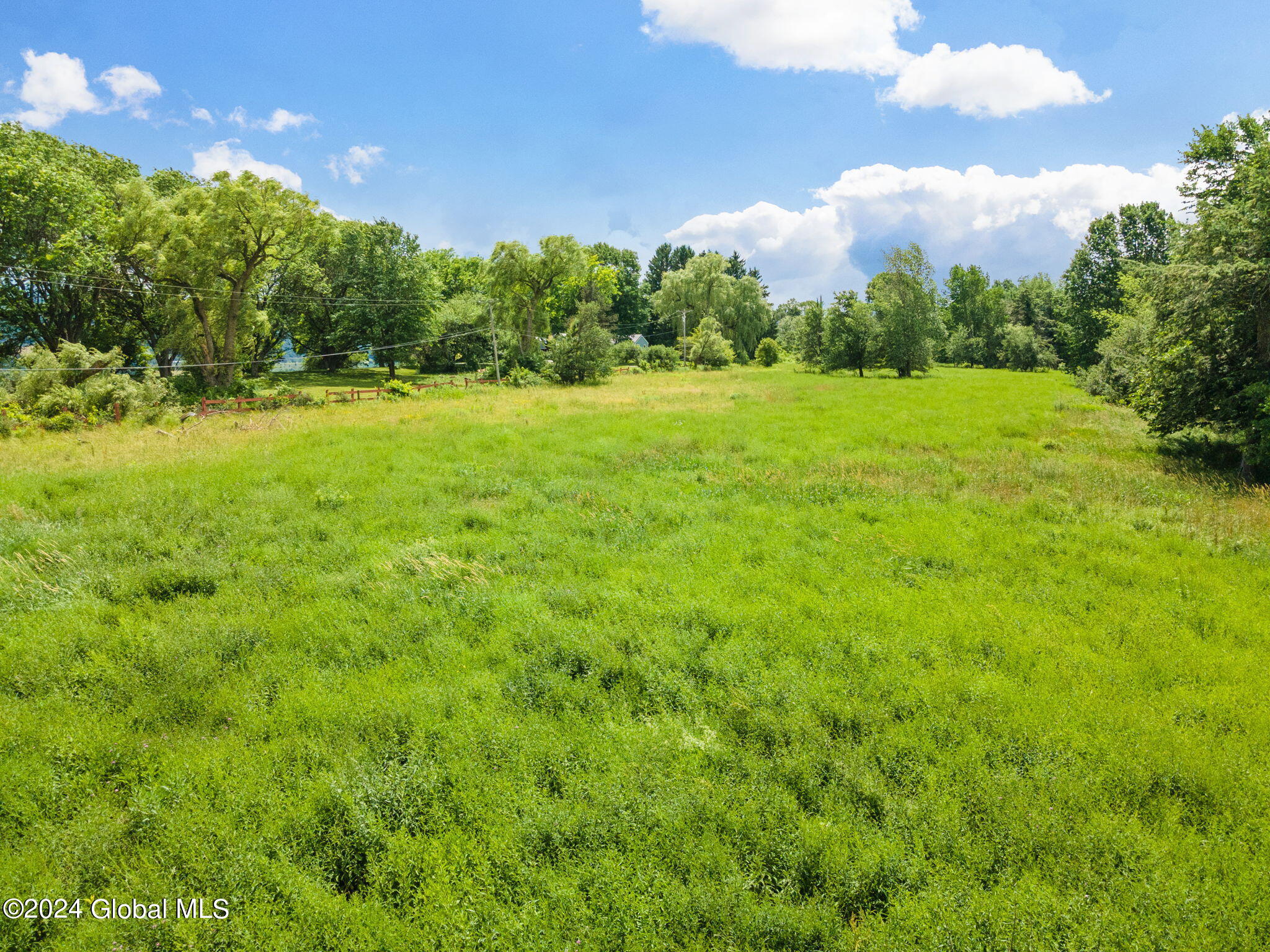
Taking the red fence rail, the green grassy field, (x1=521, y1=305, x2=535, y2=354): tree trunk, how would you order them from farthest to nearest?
(x1=521, y1=305, x2=535, y2=354): tree trunk → the red fence rail → the green grassy field

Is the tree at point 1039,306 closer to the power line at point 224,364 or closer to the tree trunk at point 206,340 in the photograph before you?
the power line at point 224,364

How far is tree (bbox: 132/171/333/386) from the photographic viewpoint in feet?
112

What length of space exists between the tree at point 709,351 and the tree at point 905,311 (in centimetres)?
1636

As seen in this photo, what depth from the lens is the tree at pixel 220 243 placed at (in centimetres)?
3416

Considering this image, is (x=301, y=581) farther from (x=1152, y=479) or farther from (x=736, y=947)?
(x=1152, y=479)

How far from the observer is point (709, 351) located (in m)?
62.9

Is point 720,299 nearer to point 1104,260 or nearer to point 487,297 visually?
point 487,297

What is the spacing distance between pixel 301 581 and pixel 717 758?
7309mm

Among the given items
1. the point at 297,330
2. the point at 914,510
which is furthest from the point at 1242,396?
the point at 297,330

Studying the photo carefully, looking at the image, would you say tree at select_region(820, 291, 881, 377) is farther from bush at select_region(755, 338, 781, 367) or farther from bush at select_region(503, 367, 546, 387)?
bush at select_region(503, 367, 546, 387)

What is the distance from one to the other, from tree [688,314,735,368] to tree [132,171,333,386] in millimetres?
39466

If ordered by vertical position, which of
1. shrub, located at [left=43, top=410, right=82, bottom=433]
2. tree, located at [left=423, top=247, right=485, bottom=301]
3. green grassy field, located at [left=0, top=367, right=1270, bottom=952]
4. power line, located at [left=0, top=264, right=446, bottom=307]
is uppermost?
tree, located at [left=423, top=247, right=485, bottom=301]

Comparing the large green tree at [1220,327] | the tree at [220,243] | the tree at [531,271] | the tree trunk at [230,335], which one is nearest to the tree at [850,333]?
the tree at [531,271]

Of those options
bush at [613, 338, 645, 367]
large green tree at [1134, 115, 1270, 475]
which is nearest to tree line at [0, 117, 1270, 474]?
large green tree at [1134, 115, 1270, 475]
